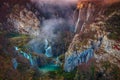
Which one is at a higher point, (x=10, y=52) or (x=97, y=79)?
(x=10, y=52)

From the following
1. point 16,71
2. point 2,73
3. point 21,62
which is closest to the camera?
point 2,73

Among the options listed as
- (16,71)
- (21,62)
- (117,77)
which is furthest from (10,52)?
(117,77)

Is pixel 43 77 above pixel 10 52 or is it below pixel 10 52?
below

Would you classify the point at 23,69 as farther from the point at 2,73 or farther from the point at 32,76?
the point at 2,73

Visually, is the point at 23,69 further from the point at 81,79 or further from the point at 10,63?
the point at 81,79

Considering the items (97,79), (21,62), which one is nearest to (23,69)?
(21,62)

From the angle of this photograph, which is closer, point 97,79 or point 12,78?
point 12,78

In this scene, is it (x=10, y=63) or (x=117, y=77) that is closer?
(x=10, y=63)

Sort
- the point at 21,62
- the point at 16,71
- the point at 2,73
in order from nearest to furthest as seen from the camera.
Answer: the point at 2,73 → the point at 16,71 → the point at 21,62
